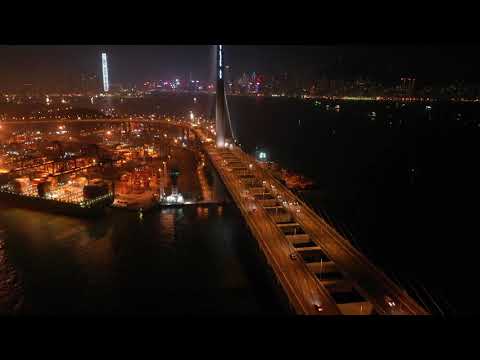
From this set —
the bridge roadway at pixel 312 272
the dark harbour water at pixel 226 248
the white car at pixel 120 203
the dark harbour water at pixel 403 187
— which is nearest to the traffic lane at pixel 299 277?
the bridge roadway at pixel 312 272

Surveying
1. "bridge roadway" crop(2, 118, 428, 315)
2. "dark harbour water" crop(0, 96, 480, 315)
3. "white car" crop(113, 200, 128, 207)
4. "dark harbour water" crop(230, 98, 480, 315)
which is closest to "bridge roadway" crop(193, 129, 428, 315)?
"bridge roadway" crop(2, 118, 428, 315)

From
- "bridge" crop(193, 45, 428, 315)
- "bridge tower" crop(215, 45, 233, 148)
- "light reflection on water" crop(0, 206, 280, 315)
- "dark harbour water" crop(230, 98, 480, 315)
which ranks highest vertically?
"bridge tower" crop(215, 45, 233, 148)

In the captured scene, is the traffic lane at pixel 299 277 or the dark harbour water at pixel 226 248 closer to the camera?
the traffic lane at pixel 299 277

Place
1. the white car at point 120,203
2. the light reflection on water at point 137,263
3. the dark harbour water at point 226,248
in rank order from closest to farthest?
the light reflection on water at point 137,263 < the dark harbour water at point 226,248 < the white car at point 120,203

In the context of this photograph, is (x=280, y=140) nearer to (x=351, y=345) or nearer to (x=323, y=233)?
(x=323, y=233)

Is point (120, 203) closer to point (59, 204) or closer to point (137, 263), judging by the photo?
point (59, 204)

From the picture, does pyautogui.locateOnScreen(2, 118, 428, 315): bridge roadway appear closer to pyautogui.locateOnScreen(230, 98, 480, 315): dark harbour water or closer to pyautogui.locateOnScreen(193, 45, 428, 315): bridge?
pyautogui.locateOnScreen(193, 45, 428, 315): bridge

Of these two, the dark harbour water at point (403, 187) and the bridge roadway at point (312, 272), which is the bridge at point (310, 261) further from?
the dark harbour water at point (403, 187)
